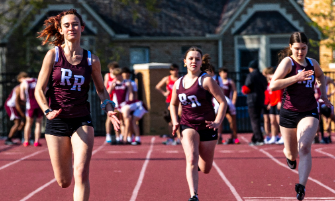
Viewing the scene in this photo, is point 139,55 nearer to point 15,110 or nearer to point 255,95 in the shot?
point 15,110

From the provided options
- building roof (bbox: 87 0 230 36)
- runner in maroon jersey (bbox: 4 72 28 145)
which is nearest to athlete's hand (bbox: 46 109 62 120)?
runner in maroon jersey (bbox: 4 72 28 145)

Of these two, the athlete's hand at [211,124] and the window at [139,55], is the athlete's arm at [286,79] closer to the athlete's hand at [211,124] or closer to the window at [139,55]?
the athlete's hand at [211,124]

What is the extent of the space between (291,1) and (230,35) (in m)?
3.57

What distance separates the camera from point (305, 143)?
6242 mm

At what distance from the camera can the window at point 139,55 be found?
26.9 m

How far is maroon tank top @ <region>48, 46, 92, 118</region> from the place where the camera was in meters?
4.96

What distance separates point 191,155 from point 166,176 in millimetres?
2609

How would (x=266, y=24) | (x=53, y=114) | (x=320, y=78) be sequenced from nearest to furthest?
(x=53, y=114) < (x=320, y=78) < (x=266, y=24)

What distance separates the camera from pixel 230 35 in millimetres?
26672

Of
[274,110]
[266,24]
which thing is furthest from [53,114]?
[266,24]

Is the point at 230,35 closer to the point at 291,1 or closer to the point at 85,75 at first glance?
the point at 291,1

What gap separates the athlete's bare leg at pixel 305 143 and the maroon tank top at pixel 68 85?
8.84ft

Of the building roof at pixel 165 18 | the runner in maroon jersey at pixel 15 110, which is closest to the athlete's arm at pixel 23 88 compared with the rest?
the runner in maroon jersey at pixel 15 110

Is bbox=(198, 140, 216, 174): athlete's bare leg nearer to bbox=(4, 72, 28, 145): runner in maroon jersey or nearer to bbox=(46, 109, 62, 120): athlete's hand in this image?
bbox=(46, 109, 62, 120): athlete's hand
